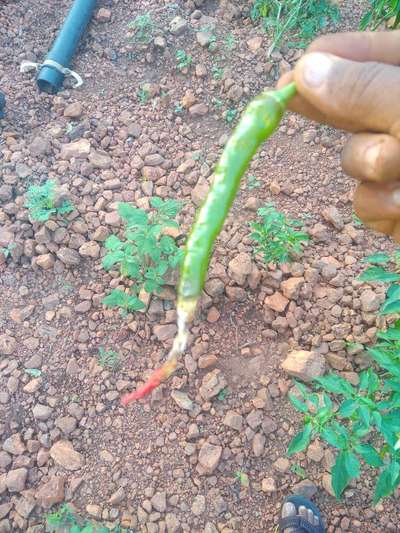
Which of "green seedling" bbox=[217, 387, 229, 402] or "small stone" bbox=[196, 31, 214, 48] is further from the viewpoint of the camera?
"small stone" bbox=[196, 31, 214, 48]

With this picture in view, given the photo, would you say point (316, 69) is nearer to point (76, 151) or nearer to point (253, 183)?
point (253, 183)

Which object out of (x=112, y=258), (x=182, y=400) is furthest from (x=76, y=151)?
(x=182, y=400)

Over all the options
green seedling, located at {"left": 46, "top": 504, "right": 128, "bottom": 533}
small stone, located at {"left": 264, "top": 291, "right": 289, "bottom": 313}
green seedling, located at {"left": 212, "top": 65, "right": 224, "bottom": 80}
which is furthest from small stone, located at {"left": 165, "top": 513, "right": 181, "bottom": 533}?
green seedling, located at {"left": 212, "top": 65, "right": 224, "bottom": 80}

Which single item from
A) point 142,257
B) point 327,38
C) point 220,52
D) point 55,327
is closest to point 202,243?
point 327,38

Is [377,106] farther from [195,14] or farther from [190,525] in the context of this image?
[195,14]

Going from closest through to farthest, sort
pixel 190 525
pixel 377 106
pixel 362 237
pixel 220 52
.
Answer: pixel 377 106 → pixel 190 525 → pixel 362 237 → pixel 220 52

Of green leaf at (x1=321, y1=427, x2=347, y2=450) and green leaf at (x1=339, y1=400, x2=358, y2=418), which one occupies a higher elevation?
green leaf at (x1=339, y1=400, x2=358, y2=418)

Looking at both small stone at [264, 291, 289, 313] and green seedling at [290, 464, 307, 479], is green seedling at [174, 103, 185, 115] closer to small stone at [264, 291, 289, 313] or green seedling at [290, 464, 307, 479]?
small stone at [264, 291, 289, 313]
